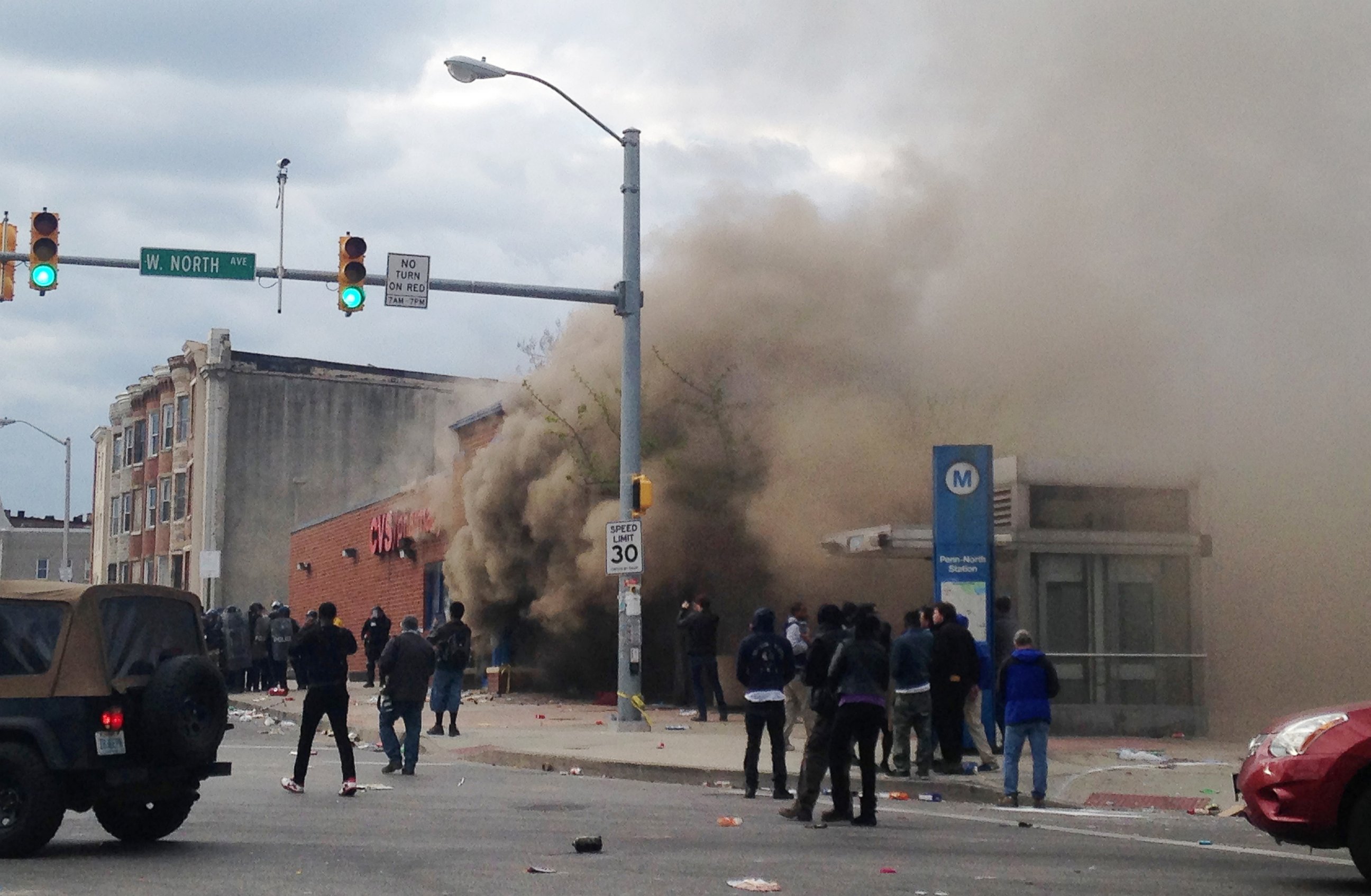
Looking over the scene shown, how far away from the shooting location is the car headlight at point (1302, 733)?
27.2 feet

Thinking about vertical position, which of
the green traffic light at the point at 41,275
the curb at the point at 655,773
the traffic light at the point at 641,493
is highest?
the green traffic light at the point at 41,275

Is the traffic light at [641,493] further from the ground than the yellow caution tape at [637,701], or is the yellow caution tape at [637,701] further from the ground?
the traffic light at [641,493]

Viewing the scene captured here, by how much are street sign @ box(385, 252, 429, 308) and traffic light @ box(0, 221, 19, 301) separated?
396 centimetres

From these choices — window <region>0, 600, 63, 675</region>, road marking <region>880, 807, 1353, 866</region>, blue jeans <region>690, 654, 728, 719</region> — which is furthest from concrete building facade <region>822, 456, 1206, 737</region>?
window <region>0, 600, 63, 675</region>

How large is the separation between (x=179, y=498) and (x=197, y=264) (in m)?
36.4

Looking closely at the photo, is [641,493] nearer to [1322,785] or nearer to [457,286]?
[457,286]

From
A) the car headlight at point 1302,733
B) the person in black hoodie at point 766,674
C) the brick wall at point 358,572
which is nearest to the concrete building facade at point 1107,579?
the person in black hoodie at point 766,674

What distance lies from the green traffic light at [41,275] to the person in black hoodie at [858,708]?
1032cm

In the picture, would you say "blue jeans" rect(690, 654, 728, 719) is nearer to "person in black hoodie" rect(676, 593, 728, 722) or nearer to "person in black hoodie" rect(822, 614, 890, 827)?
"person in black hoodie" rect(676, 593, 728, 722)

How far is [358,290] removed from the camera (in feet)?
59.4

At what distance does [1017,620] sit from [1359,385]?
964 centimetres

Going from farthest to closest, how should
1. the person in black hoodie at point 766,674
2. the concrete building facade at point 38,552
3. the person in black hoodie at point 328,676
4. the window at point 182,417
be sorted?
the concrete building facade at point 38,552 < the window at point 182,417 < the person in black hoodie at point 328,676 < the person in black hoodie at point 766,674

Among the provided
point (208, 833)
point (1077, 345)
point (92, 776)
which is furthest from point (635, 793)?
point (1077, 345)

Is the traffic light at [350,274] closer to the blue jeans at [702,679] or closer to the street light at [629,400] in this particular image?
the street light at [629,400]
